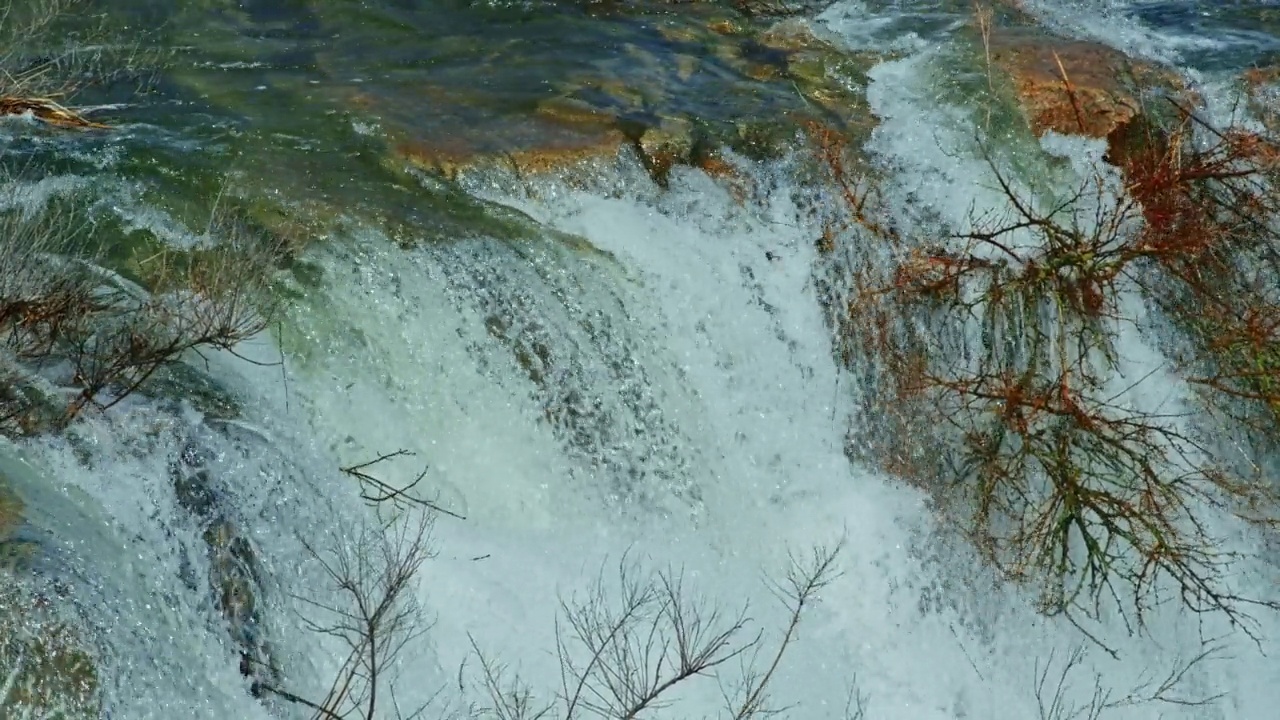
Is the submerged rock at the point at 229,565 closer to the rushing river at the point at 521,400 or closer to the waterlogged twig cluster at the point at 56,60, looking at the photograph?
the rushing river at the point at 521,400

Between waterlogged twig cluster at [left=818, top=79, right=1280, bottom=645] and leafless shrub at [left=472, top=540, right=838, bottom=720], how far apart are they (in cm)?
114

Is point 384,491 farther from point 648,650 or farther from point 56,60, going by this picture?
point 56,60

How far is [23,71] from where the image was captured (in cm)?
810

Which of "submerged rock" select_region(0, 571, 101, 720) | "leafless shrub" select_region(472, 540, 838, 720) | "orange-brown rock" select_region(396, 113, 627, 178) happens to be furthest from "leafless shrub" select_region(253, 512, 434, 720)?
"orange-brown rock" select_region(396, 113, 627, 178)

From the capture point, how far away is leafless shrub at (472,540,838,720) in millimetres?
5938

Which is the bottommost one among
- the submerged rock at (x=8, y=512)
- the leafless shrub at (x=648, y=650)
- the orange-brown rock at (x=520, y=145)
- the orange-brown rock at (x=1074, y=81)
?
the leafless shrub at (x=648, y=650)

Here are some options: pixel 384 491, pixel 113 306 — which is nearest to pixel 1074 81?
pixel 384 491

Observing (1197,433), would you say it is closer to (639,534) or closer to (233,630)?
(639,534)

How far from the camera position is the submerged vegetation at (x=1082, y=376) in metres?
7.47

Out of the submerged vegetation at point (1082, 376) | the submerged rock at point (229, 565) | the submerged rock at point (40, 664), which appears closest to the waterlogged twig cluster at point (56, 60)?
the submerged rock at point (229, 565)

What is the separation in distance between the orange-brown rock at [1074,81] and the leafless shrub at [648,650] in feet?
11.3

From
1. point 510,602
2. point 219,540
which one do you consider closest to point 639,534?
point 510,602

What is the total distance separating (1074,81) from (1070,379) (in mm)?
2194

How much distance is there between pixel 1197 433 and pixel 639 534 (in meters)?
3.43
